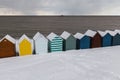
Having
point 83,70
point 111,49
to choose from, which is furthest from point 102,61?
point 111,49

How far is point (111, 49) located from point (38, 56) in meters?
0.67

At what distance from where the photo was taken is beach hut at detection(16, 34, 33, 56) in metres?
1.58

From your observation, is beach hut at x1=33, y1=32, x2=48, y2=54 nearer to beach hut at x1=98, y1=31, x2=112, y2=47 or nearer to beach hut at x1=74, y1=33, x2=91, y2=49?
beach hut at x1=74, y1=33, x2=91, y2=49

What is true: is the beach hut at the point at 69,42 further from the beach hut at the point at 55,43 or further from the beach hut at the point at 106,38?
the beach hut at the point at 106,38

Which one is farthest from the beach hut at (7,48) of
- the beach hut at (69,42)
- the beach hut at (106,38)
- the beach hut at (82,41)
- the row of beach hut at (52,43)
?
the beach hut at (106,38)

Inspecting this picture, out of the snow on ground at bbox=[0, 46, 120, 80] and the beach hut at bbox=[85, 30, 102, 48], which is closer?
the snow on ground at bbox=[0, 46, 120, 80]

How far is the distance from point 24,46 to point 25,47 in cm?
1

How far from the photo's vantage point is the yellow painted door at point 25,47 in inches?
62.3

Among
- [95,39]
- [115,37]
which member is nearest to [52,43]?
[95,39]

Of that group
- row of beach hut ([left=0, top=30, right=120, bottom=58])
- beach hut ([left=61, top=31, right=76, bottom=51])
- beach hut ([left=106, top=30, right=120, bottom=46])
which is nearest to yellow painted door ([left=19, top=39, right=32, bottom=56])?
row of beach hut ([left=0, top=30, right=120, bottom=58])

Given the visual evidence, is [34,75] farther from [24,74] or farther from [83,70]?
[83,70]

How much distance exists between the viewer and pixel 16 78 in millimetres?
1122

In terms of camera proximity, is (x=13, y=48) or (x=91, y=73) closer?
(x=91, y=73)

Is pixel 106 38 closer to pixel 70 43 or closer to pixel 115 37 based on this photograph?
pixel 115 37
